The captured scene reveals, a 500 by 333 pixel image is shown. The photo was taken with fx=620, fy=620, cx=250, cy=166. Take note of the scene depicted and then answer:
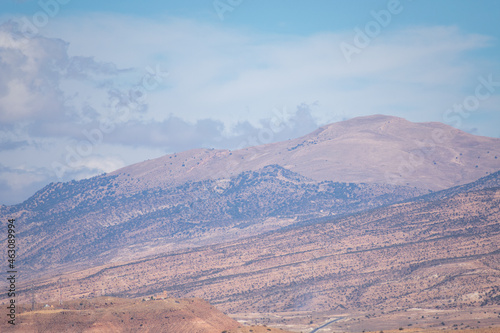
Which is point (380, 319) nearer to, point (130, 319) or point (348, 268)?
point (348, 268)

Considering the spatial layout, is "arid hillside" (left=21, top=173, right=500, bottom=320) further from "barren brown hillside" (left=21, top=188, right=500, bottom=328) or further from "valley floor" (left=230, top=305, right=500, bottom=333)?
"valley floor" (left=230, top=305, right=500, bottom=333)

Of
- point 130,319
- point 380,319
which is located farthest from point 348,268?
point 130,319

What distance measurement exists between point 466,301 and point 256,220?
355 feet

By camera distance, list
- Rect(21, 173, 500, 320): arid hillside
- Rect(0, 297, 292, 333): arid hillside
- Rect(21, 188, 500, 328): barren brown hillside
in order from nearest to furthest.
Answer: Rect(0, 297, 292, 333): arid hillside → Rect(21, 188, 500, 328): barren brown hillside → Rect(21, 173, 500, 320): arid hillside

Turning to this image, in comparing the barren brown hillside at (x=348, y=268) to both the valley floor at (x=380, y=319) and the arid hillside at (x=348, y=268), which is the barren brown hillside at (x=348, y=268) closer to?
the arid hillside at (x=348, y=268)

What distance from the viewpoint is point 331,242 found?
127562 millimetres

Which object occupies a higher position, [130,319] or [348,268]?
[130,319]

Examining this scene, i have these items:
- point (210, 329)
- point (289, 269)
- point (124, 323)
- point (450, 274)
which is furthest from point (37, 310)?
point (450, 274)

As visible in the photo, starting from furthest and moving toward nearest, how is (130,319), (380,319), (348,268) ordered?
(348,268)
(380,319)
(130,319)

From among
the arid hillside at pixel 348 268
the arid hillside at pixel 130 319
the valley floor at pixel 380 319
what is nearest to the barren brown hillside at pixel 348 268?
the arid hillside at pixel 348 268

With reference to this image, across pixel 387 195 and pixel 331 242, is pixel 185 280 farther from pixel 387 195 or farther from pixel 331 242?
pixel 387 195

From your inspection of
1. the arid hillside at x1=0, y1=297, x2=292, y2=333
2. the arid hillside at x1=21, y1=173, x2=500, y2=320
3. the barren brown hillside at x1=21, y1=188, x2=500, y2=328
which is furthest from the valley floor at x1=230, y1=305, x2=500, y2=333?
the arid hillside at x1=0, y1=297, x2=292, y2=333

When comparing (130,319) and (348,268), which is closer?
(130,319)

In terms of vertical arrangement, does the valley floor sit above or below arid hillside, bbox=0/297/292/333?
below
